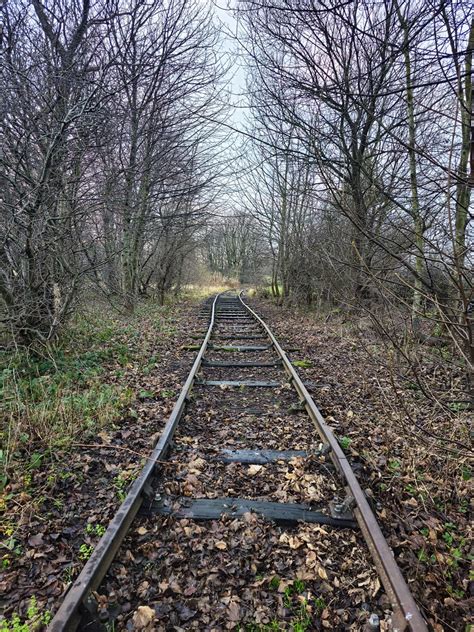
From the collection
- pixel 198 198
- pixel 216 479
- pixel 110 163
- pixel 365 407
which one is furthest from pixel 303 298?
pixel 216 479

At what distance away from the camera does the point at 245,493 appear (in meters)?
3.09

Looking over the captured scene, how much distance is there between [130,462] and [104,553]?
133 centimetres

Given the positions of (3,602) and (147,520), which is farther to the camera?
(147,520)

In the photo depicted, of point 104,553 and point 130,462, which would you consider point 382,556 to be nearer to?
point 104,553

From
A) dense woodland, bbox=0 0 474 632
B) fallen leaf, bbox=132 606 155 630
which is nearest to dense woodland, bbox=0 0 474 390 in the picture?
dense woodland, bbox=0 0 474 632

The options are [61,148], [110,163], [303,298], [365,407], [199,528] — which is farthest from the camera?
[303,298]

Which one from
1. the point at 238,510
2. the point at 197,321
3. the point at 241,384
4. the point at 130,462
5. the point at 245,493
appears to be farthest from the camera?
the point at 197,321

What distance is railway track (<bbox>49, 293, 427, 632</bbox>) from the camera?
2031mm

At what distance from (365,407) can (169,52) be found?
38.1 feet

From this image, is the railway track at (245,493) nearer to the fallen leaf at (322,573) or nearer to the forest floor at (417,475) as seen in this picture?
the fallen leaf at (322,573)

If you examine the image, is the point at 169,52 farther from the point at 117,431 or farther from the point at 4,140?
the point at 117,431

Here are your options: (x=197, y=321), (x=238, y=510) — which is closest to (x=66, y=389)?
(x=238, y=510)

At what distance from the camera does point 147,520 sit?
9.02 feet

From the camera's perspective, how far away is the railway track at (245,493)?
80.0 inches
